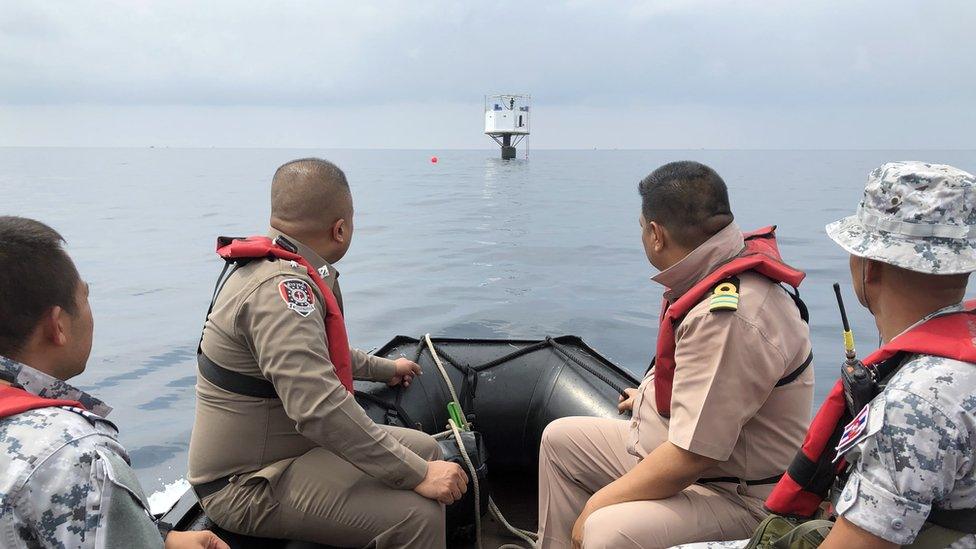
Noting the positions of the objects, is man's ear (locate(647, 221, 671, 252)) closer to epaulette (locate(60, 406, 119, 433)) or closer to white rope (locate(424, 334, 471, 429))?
white rope (locate(424, 334, 471, 429))

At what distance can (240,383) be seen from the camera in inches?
79.4

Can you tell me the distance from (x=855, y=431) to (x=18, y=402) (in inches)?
55.0

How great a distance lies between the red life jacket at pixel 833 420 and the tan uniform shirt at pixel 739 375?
270 millimetres

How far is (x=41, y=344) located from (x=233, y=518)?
3.04 ft

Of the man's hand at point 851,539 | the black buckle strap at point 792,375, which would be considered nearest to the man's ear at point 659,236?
the black buckle strap at point 792,375

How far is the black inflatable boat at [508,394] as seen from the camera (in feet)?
9.75

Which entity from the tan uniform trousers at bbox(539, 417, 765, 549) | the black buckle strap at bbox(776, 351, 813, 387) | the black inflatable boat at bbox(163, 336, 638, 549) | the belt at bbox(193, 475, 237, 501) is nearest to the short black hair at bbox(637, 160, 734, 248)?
the black buckle strap at bbox(776, 351, 813, 387)

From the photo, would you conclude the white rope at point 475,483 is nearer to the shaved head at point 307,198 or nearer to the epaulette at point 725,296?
the shaved head at point 307,198

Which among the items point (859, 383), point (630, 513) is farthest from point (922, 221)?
point (630, 513)

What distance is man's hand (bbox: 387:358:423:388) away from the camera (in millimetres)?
2949

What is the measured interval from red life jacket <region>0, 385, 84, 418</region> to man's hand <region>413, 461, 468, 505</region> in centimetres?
110

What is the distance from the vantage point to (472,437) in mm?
2600

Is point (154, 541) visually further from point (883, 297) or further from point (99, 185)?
point (99, 185)

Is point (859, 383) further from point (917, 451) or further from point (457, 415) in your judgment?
point (457, 415)
